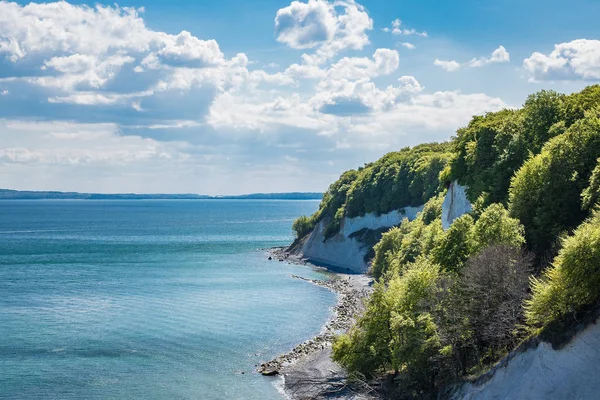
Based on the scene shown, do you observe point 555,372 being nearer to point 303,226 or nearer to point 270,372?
point 270,372

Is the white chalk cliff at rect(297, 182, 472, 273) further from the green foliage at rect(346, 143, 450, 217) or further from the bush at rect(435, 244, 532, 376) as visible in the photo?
the bush at rect(435, 244, 532, 376)

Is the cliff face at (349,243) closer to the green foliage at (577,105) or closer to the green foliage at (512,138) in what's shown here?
the green foliage at (512,138)

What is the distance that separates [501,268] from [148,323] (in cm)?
4386

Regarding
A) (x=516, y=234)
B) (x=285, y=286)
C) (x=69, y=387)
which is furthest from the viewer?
(x=285, y=286)

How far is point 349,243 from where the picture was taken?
428ft

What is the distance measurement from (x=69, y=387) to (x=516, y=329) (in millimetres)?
32782

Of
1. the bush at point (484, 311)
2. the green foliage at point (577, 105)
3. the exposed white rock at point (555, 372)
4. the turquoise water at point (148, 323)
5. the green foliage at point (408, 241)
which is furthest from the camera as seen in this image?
the green foliage at point (408, 241)

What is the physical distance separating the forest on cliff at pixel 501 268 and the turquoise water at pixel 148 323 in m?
11.3

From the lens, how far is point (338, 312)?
268ft

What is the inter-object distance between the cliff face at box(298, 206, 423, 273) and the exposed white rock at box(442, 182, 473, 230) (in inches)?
1605

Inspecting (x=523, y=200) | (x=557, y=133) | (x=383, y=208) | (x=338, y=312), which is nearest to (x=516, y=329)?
(x=523, y=200)

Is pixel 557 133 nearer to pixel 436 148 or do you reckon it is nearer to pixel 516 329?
pixel 516 329

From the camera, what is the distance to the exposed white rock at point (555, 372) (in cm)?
3316

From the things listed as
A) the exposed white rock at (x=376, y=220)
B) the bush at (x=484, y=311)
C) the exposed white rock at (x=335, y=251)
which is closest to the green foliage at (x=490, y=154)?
the bush at (x=484, y=311)
